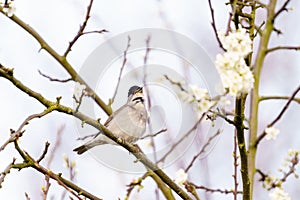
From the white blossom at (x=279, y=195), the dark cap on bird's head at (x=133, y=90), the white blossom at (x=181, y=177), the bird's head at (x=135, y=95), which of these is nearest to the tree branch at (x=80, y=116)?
the white blossom at (x=181, y=177)

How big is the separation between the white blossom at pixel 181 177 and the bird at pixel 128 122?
5.27 feet

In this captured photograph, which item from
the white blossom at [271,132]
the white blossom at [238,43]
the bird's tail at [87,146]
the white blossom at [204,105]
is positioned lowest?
the white blossom at [204,105]

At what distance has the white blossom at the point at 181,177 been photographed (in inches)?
144

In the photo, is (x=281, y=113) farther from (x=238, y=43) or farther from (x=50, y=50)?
(x=50, y=50)

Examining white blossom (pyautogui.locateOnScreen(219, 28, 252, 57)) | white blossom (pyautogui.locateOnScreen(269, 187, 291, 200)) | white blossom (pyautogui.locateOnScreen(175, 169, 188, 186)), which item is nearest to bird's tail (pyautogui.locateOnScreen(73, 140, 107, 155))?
white blossom (pyautogui.locateOnScreen(175, 169, 188, 186))

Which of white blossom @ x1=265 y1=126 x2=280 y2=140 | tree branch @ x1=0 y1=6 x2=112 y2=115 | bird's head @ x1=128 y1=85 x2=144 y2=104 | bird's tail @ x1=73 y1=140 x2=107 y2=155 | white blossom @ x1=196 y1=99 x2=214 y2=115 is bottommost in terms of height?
white blossom @ x1=196 y1=99 x2=214 y2=115

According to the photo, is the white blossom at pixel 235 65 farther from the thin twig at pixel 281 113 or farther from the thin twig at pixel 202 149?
the thin twig at pixel 202 149

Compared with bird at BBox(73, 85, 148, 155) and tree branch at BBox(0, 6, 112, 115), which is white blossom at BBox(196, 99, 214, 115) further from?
bird at BBox(73, 85, 148, 155)

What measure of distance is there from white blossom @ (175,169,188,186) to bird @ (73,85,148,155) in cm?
161

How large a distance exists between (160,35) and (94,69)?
0.65m

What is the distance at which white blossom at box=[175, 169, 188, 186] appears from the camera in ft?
12.0

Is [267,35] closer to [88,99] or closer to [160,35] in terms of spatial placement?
[160,35]

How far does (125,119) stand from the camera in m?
5.79

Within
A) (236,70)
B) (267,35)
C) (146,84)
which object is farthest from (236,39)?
(146,84)
